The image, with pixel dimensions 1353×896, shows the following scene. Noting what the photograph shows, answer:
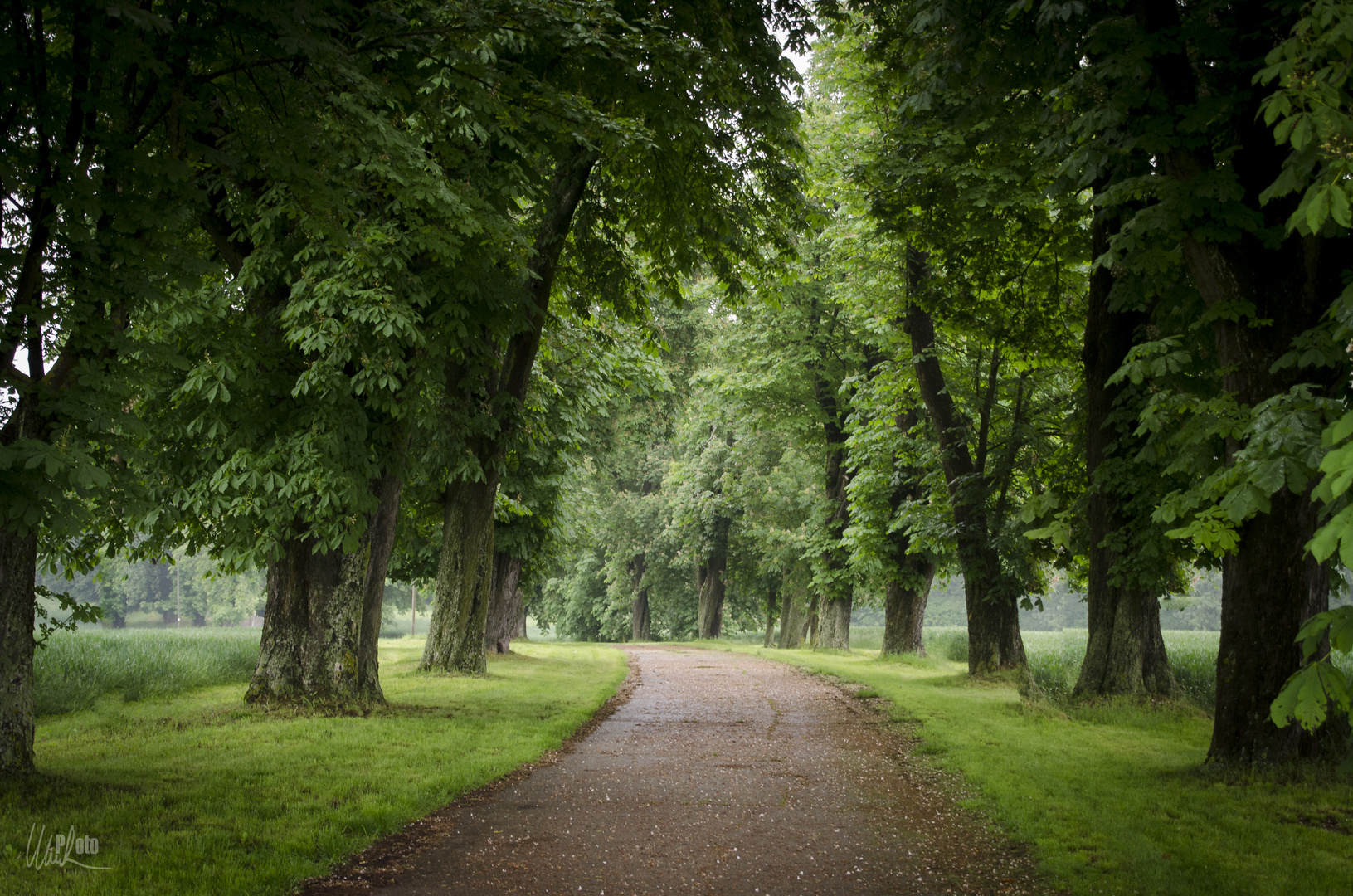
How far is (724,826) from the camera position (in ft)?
20.2

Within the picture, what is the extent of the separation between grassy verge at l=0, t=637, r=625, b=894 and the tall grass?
40cm

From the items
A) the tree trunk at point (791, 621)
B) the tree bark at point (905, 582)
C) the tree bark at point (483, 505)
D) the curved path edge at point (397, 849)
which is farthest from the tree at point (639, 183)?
the tree trunk at point (791, 621)

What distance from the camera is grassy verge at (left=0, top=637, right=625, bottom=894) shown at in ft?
15.2

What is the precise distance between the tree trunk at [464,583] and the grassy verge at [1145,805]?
7.98 metres

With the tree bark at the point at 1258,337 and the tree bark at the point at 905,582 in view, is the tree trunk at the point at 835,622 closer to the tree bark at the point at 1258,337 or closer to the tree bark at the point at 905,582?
the tree bark at the point at 905,582

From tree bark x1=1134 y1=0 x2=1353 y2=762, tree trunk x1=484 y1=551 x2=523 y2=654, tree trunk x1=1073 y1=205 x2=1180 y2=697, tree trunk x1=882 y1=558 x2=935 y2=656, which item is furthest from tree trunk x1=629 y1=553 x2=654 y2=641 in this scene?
tree bark x1=1134 y1=0 x2=1353 y2=762

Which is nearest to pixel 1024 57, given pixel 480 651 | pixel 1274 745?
pixel 1274 745

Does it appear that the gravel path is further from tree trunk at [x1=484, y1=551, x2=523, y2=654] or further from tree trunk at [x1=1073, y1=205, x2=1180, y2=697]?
tree trunk at [x1=484, y1=551, x2=523, y2=654]

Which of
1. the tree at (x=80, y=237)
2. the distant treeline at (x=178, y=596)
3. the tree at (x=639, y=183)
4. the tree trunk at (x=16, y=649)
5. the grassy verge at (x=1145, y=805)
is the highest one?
the tree at (x=639, y=183)

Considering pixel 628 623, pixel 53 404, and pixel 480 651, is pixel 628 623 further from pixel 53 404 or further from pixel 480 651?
pixel 53 404

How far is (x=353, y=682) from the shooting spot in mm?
10297

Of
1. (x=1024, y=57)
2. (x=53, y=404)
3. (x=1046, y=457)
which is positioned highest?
(x=1024, y=57)

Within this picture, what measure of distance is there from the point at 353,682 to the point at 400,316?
4.84 m

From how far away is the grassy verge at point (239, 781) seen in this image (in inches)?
182
